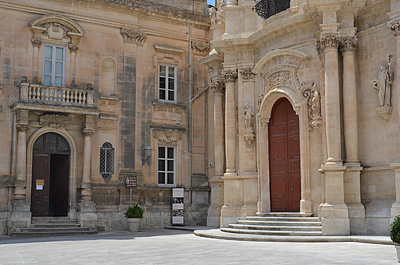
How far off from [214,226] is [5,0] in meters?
11.9

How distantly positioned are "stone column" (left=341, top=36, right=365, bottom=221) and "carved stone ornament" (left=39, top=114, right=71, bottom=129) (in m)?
10.9

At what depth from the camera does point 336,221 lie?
15.6m

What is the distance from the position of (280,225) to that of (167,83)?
9.72 metres

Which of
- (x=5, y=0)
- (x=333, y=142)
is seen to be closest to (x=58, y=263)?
(x=333, y=142)

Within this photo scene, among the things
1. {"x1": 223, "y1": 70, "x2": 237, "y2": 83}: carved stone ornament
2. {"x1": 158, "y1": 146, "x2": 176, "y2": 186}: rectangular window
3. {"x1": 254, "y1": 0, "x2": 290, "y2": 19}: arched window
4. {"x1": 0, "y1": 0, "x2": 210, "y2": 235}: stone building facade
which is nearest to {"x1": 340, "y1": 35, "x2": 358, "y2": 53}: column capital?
{"x1": 254, "y1": 0, "x2": 290, "y2": 19}: arched window

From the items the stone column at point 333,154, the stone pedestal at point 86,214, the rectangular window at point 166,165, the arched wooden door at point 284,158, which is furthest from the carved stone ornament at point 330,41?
the stone pedestal at point 86,214

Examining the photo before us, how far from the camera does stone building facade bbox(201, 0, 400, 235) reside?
15.7 meters

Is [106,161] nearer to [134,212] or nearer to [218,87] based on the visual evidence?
[134,212]

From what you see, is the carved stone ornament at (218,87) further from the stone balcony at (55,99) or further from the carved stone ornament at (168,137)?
the stone balcony at (55,99)

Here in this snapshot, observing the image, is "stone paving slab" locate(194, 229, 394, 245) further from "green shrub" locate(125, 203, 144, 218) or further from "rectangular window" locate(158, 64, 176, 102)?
"rectangular window" locate(158, 64, 176, 102)

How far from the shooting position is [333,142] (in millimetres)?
16203

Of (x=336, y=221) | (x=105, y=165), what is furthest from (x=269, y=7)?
(x=105, y=165)

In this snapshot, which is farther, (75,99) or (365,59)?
(75,99)

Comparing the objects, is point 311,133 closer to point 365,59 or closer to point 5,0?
point 365,59
